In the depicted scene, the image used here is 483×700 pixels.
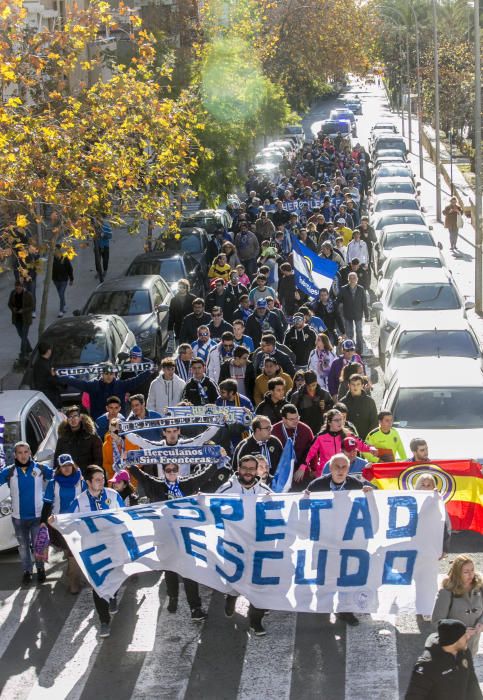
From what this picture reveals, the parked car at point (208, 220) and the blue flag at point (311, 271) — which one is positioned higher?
the blue flag at point (311, 271)

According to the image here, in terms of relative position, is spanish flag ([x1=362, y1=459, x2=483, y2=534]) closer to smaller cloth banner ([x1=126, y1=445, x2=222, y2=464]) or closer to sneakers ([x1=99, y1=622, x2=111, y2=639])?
smaller cloth banner ([x1=126, y1=445, x2=222, y2=464])

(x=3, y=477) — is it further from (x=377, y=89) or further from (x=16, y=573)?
(x=377, y=89)

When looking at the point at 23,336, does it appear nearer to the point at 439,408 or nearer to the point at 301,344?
the point at 301,344

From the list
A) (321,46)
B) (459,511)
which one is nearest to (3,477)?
(459,511)

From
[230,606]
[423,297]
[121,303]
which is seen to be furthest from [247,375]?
[121,303]

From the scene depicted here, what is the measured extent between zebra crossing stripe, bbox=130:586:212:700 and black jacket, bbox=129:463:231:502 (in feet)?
3.14

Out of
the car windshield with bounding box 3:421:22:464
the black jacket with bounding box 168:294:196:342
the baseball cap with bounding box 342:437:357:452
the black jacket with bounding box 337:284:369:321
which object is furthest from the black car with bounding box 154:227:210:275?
the baseball cap with bounding box 342:437:357:452

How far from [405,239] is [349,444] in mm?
17536

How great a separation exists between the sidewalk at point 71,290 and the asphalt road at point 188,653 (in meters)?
9.23

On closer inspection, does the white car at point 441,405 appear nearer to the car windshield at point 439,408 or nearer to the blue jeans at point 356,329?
the car windshield at point 439,408

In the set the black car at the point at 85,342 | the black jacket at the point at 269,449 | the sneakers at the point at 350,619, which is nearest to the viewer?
the sneakers at the point at 350,619

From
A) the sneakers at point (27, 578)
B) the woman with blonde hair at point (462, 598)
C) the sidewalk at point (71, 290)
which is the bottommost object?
the sidewalk at point (71, 290)

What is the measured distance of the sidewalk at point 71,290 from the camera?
905 inches

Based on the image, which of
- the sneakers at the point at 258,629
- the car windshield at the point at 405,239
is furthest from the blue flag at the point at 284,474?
the car windshield at the point at 405,239
